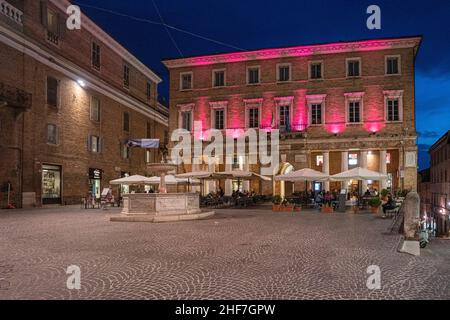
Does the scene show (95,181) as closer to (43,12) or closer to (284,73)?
(43,12)

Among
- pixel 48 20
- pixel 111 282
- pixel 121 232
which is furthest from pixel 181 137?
pixel 111 282

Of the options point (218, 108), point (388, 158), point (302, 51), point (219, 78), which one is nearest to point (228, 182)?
point (218, 108)

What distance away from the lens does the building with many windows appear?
33750 millimetres

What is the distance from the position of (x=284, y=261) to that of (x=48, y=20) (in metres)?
28.4

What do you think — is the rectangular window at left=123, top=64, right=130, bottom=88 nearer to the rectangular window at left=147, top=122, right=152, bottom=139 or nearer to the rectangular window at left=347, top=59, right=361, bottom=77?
the rectangular window at left=147, top=122, right=152, bottom=139

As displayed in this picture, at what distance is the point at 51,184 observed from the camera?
30.1 metres

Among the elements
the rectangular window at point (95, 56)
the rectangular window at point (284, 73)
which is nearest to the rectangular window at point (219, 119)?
the rectangular window at point (284, 73)

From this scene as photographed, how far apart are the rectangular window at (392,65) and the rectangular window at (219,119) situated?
1484cm

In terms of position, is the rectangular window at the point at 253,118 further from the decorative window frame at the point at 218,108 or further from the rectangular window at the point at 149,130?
the rectangular window at the point at 149,130

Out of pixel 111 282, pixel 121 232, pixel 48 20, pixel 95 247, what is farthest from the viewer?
pixel 48 20
